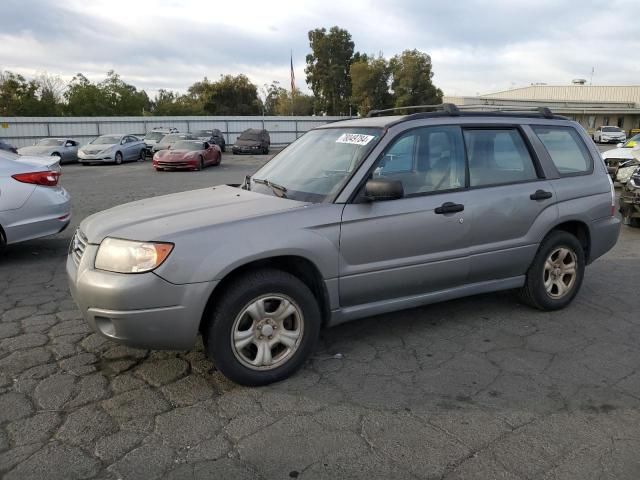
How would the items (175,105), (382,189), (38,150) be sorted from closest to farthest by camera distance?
(382,189), (38,150), (175,105)

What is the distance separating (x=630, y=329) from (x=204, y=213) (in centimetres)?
358

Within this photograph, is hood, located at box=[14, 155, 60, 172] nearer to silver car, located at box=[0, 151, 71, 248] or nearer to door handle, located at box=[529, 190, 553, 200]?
silver car, located at box=[0, 151, 71, 248]

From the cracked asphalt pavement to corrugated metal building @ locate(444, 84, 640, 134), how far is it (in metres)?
51.2

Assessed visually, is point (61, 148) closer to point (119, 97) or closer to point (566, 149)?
point (566, 149)

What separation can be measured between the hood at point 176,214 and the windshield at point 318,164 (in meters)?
0.19

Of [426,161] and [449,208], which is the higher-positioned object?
[426,161]

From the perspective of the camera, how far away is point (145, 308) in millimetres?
2988

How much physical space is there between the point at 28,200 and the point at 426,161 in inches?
185

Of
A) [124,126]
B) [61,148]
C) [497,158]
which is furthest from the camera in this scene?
[124,126]

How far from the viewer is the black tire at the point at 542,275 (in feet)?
14.8

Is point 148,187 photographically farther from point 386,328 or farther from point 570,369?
point 570,369

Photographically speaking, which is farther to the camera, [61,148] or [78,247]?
[61,148]

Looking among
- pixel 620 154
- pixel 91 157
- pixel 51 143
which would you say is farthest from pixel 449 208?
pixel 51 143

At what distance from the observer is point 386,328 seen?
170 inches
